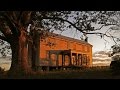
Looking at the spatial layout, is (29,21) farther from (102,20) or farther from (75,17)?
(102,20)

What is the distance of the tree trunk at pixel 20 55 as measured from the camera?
11.3 metres

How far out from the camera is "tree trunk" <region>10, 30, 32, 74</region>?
36.9 feet

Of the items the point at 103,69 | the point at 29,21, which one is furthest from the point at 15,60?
the point at 103,69

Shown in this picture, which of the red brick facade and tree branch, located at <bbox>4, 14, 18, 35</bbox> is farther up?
tree branch, located at <bbox>4, 14, 18, 35</bbox>

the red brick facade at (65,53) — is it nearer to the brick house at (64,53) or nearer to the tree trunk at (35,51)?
the brick house at (64,53)

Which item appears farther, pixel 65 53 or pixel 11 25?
pixel 11 25

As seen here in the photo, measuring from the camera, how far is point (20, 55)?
11.7 m

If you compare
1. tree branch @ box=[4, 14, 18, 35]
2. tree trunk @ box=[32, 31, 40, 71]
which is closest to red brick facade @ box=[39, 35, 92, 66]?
tree trunk @ box=[32, 31, 40, 71]

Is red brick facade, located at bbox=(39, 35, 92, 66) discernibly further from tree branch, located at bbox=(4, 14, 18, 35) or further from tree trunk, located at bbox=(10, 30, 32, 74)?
tree branch, located at bbox=(4, 14, 18, 35)

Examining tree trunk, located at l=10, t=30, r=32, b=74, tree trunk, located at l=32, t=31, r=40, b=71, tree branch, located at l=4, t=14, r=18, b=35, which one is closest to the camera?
tree trunk, located at l=10, t=30, r=32, b=74

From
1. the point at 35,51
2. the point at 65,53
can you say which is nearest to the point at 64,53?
the point at 65,53

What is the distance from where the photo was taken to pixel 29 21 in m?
11.9

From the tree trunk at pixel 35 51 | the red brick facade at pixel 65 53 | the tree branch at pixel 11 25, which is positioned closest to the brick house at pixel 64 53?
the red brick facade at pixel 65 53

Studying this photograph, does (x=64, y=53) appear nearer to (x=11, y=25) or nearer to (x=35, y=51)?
(x=35, y=51)
